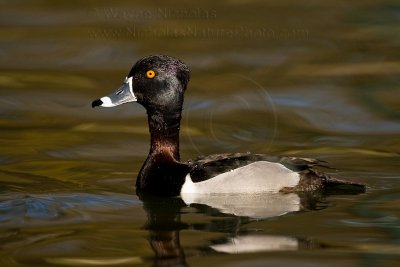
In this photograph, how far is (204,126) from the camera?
11859 mm

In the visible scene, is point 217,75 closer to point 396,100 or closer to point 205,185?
point 396,100

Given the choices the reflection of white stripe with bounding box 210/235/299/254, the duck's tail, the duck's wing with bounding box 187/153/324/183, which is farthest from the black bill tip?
the reflection of white stripe with bounding box 210/235/299/254

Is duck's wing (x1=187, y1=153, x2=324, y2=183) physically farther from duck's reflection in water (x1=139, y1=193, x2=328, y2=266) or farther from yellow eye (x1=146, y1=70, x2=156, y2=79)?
yellow eye (x1=146, y1=70, x2=156, y2=79)

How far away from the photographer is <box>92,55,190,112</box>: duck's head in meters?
9.98

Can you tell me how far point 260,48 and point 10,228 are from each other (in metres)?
6.15

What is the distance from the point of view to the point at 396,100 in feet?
40.6

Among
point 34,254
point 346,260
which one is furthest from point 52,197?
point 346,260

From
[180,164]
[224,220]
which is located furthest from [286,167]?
[224,220]

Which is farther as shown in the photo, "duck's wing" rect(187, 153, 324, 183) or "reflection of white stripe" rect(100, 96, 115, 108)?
"reflection of white stripe" rect(100, 96, 115, 108)

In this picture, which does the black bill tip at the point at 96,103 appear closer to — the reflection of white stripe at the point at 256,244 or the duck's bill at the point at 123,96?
the duck's bill at the point at 123,96

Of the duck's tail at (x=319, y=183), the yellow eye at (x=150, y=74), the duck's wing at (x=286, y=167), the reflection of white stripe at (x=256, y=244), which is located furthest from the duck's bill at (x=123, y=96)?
the reflection of white stripe at (x=256, y=244)

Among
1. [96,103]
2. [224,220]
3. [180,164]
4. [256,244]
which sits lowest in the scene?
[256,244]

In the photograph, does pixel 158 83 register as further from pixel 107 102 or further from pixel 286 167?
pixel 286 167

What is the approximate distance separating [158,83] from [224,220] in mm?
1648
